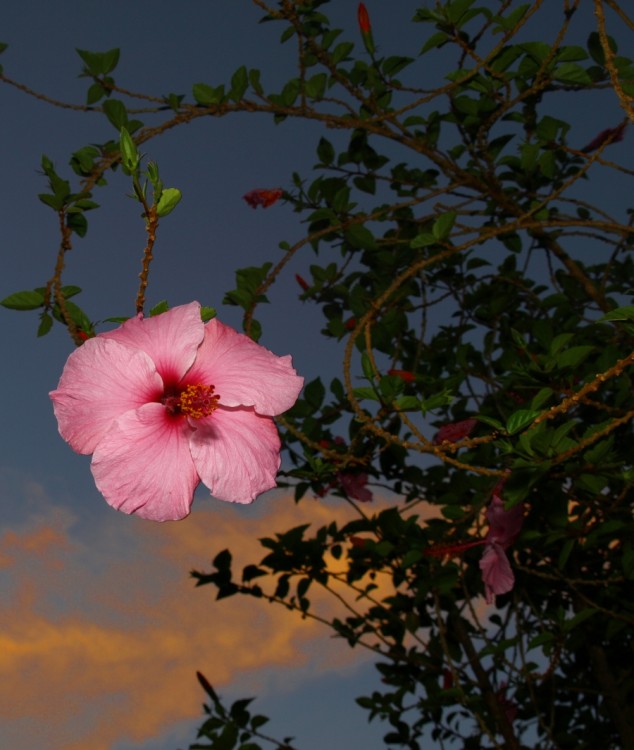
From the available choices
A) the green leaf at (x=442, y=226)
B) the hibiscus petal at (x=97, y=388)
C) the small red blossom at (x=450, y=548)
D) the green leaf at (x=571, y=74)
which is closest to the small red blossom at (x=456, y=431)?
the small red blossom at (x=450, y=548)

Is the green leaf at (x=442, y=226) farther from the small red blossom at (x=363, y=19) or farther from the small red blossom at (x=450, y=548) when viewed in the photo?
the small red blossom at (x=363, y=19)

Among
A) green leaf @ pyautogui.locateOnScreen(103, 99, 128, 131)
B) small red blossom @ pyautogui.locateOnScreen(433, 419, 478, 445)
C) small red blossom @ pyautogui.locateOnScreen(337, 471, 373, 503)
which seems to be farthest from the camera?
small red blossom @ pyautogui.locateOnScreen(337, 471, 373, 503)

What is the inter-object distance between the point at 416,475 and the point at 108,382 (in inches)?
71.0

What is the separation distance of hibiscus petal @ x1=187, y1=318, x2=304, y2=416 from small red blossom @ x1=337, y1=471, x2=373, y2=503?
1.55 m

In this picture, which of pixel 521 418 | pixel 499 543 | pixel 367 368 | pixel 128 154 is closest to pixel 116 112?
pixel 367 368

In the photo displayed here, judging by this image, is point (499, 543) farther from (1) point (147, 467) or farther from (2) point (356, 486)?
(1) point (147, 467)

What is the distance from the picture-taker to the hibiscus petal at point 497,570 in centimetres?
178

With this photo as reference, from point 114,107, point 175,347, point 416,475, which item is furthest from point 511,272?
point 175,347

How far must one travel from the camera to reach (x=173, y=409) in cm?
95

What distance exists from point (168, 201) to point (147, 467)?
293 millimetres

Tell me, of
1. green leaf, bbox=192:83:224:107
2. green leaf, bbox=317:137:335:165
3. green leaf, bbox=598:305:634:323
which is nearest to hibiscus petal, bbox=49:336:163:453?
green leaf, bbox=598:305:634:323

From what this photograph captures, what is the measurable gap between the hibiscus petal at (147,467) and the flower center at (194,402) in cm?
1

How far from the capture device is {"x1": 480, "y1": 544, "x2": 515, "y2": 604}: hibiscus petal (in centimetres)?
178

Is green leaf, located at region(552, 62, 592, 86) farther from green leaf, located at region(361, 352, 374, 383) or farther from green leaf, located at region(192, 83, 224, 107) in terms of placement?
green leaf, located at region(361, 352, 374, 383)
